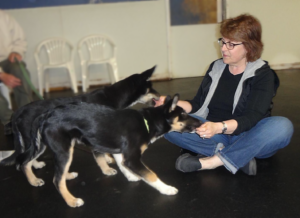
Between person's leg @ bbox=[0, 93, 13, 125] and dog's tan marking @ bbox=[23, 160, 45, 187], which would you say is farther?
person's leg @ bbox=[0, 93, 13, 125]

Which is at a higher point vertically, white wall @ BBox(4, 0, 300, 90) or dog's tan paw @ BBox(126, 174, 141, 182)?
white wall @ BBox(4, 0, 300, 90)

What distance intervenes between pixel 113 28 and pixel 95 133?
16.3ft

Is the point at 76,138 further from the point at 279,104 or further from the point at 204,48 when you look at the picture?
the point at 204,48

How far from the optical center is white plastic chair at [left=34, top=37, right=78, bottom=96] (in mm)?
6301

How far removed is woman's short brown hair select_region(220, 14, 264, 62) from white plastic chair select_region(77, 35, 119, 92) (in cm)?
425

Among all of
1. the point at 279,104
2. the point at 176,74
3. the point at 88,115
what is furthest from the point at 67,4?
the point at 88,115

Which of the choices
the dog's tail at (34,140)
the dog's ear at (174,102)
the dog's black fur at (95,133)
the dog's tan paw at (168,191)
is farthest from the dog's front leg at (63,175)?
the dog's ear at (174,102)

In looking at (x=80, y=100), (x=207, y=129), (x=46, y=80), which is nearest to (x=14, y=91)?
(x=80, y=100)

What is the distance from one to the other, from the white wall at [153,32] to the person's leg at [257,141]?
472 cm

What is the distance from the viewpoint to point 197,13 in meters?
6.97

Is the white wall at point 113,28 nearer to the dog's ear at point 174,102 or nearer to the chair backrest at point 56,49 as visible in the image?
the chair backrest at point 56,49

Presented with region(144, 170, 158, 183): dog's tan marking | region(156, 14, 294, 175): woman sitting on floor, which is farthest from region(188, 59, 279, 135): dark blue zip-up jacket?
region(144, 170, 158, 183): dog's tan marking

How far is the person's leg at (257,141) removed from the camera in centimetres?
234

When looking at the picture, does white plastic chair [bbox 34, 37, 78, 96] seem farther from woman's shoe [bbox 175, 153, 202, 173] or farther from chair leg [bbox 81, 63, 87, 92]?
woman's shoe [bbox 175, 153, 202, 173]
